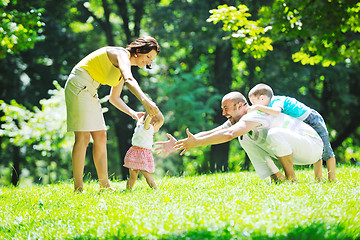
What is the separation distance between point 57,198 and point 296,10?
466cm

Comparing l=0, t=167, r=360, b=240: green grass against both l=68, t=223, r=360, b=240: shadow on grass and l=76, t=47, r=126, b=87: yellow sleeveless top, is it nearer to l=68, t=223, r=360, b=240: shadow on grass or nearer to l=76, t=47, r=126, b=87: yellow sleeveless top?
l=68, t=223, r=360, b=240: shadow on grass

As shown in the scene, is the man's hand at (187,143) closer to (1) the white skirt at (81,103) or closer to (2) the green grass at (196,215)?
(2) the green grass at (196,215)

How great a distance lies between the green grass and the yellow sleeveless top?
140cm

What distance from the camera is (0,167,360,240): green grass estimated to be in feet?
9.26

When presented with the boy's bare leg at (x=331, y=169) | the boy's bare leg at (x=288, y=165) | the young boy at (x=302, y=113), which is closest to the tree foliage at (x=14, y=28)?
the young boy at (x=302, y=113)

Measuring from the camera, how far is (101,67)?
4.91m

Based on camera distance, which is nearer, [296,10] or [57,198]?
[57,198]

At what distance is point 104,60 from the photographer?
4.87 m

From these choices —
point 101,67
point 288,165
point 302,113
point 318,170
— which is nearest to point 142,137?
point 101,67

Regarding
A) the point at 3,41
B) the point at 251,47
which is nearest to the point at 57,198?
the point at 3,41

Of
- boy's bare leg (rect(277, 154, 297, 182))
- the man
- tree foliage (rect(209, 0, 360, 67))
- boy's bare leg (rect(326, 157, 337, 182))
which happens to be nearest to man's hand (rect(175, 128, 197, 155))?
the man

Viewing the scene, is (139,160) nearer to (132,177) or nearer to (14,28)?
(132,177)

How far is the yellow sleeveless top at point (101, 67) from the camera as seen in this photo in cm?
488

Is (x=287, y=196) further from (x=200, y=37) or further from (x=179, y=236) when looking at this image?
(x=200, y=37)
